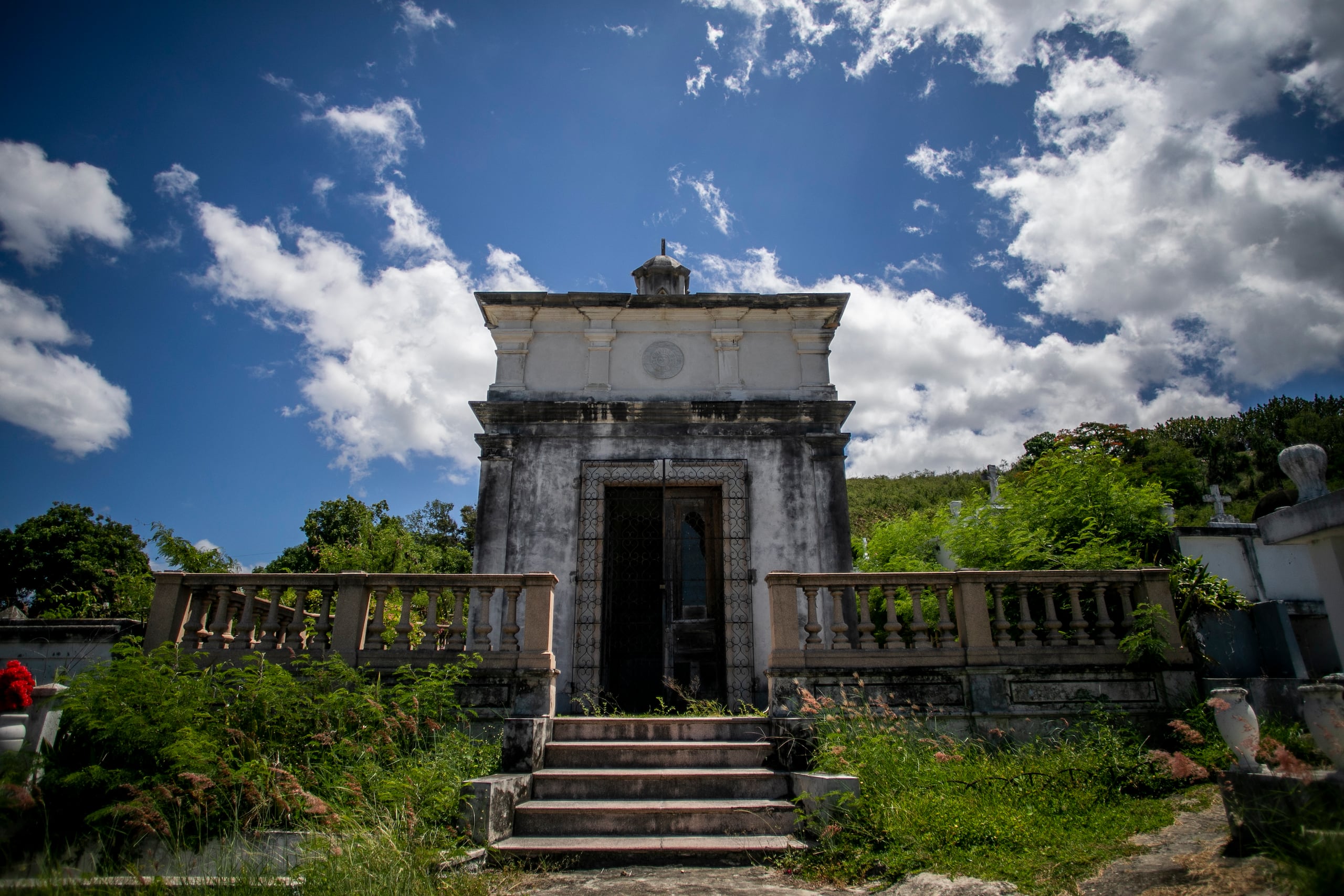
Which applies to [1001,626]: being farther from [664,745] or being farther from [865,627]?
[664,745]

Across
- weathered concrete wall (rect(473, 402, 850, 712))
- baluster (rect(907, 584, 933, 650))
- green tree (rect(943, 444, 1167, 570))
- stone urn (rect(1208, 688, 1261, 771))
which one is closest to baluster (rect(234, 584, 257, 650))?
weathered concrete wall (rect(473, 402, 850, 712))

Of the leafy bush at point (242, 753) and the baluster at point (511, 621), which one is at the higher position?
the baluster at point (511, 621)

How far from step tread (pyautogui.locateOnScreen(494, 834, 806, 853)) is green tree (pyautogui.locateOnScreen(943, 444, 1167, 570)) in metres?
4.89

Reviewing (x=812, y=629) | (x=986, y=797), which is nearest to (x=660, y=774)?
(x=812, y=629)

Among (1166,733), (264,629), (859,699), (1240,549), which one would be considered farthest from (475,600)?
(1240,549)

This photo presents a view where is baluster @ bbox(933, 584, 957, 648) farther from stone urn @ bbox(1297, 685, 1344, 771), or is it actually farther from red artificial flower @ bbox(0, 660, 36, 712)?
red artificial flower @ bbox(0, 660, 36, 712)

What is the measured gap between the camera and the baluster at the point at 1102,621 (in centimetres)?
709

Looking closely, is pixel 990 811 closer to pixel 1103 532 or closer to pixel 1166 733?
pixel 1166 733

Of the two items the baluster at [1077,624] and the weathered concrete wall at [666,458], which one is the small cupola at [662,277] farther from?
the baluster at [1077,624]

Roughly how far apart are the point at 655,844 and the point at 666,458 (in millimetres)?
5482

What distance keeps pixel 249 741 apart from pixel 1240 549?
11.1m

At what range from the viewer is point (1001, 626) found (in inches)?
279

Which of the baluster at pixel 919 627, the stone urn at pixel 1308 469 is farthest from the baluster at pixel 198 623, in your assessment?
the stone urn at pixel 1308 469

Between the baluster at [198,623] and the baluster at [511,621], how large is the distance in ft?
10.0
